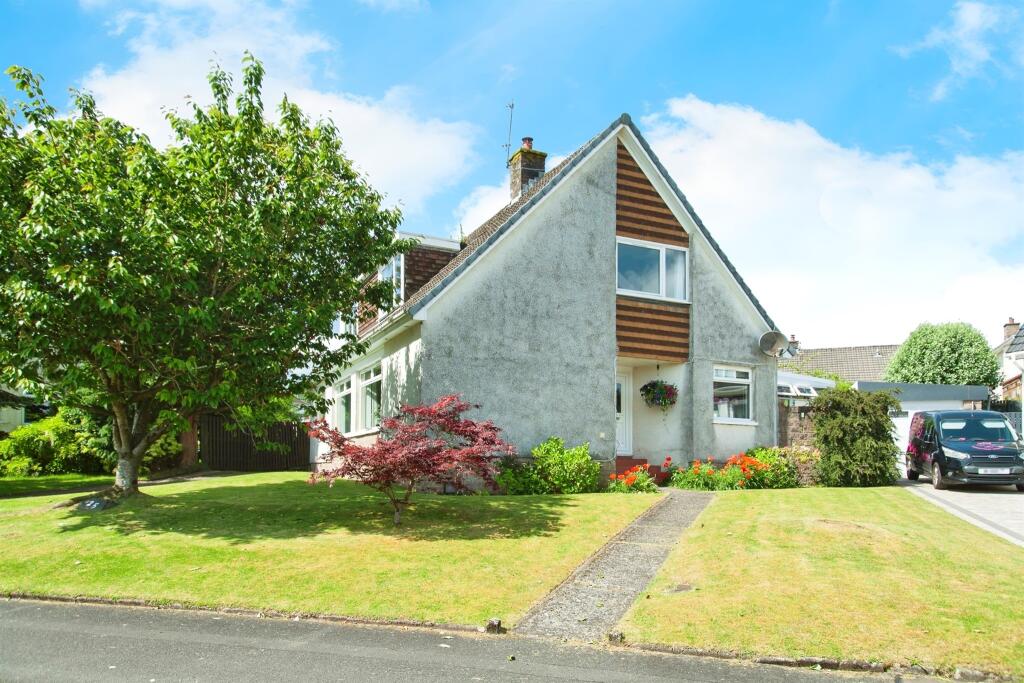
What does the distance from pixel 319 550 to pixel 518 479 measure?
6240 millimetres

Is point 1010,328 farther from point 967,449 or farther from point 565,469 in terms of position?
point 565,469

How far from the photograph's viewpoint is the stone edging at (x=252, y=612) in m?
8.14

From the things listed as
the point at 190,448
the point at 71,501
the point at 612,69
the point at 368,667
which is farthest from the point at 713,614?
the point at 190,448

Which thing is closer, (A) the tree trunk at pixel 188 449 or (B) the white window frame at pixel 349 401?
(B) the white window frame at pixel 349 401

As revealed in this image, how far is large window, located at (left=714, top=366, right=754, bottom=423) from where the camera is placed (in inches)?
796

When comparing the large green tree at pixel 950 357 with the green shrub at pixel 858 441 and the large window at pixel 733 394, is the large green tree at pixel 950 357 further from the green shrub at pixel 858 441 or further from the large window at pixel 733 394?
the green shrub at pixel 858 441

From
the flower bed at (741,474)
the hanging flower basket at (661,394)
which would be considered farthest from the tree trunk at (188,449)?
the flower bed at (741,474)

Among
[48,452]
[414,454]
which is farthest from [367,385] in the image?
[48,452]

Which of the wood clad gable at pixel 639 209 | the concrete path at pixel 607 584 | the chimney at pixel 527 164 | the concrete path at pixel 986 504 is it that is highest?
the chimney at pixel 527 164

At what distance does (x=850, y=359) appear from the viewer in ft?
202

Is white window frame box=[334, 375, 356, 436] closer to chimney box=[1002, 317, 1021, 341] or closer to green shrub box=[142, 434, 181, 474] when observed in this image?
green shrub box=[142, 434, 181, 474]

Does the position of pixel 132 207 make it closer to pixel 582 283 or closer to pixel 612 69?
pixel 612 69

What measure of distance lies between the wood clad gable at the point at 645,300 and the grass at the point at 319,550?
5.08 meters

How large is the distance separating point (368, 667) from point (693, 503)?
9.41 metres
